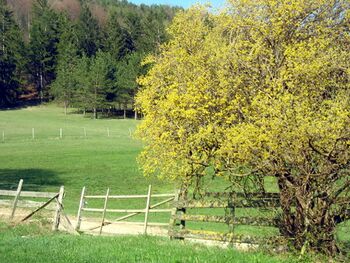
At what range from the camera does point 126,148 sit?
168 feet

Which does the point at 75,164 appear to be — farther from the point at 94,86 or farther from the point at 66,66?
the point at 66,66

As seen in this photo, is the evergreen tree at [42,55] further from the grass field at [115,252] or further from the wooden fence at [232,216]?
the grass field at [115,252]

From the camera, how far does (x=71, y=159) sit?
43.5 m

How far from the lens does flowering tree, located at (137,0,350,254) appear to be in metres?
8.77

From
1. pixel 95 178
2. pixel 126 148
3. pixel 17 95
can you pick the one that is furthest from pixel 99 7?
pixel 95 178

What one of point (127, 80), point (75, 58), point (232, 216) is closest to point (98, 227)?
point (232, 216)

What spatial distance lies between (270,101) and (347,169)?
5.93 ft

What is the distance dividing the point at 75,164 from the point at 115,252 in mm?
31478

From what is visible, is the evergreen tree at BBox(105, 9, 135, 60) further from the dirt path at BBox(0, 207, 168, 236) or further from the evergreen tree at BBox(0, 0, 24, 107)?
the dirt path at BBox(0, 207, 168, 236)

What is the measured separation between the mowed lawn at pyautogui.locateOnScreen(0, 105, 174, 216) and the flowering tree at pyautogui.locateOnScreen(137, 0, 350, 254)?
9.17m

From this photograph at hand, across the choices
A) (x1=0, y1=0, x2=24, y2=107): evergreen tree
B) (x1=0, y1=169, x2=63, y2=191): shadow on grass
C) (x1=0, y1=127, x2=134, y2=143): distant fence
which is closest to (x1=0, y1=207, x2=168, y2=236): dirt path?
(x1=0, y1=169, x2=63, y2=191): shadow on grass

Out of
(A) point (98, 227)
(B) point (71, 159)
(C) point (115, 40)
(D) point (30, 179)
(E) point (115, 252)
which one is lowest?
(B) point (71, 159)

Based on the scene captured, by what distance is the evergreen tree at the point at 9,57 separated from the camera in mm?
103125

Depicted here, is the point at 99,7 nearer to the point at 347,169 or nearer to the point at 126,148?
the point at 126,148
